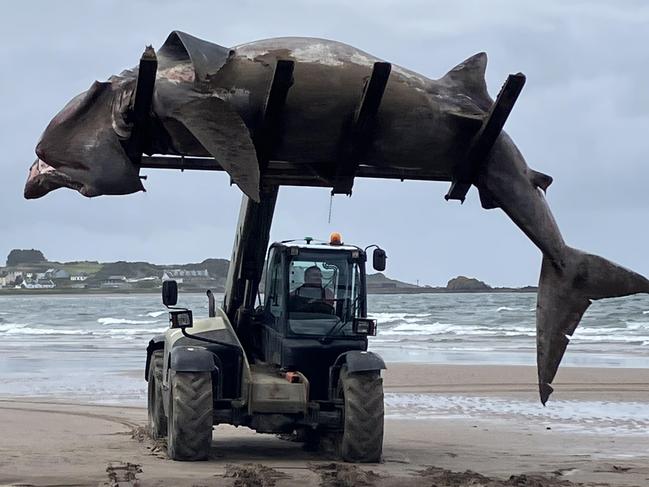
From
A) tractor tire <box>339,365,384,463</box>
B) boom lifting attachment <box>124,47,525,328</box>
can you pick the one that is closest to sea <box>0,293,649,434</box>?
tractor tire <box>339,365,384,463</box>

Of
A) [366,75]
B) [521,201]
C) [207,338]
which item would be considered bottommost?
[207,338]

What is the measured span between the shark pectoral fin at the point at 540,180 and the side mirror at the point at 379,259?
3.72m

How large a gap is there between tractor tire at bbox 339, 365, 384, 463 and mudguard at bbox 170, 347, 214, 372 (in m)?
1.25

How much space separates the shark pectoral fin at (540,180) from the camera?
8.29 metres

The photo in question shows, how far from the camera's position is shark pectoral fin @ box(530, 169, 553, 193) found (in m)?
8.29

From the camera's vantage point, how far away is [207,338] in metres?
11.8

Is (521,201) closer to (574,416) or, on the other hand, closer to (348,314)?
(348,314)

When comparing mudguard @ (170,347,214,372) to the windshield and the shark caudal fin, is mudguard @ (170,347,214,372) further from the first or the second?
the shark caudal fin

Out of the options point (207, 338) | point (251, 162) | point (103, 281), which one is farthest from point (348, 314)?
point (103, 281)

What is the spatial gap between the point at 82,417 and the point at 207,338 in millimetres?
4667

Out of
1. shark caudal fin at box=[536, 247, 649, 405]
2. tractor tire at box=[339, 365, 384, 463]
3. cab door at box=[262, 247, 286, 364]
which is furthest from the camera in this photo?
cab door at box=[262, 247, 286, 364]

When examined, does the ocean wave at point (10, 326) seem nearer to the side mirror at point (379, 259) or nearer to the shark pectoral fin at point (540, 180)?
the side mirror at point (379, 259)

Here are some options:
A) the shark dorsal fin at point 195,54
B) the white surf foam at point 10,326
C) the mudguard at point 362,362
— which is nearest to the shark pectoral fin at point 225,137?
the shark dorsal fin at point 195,54

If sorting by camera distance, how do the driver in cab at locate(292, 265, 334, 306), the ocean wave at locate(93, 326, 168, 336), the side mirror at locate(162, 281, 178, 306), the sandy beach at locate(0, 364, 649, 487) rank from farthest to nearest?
the ocean wave at locate(93, 326, 168, 336) < the driver in cab at locate(292, 265, 334, 306) < the side mirror at locate(162, 281, 178, 306) < the sandy beach at locate(0, 364, 649, 487)
